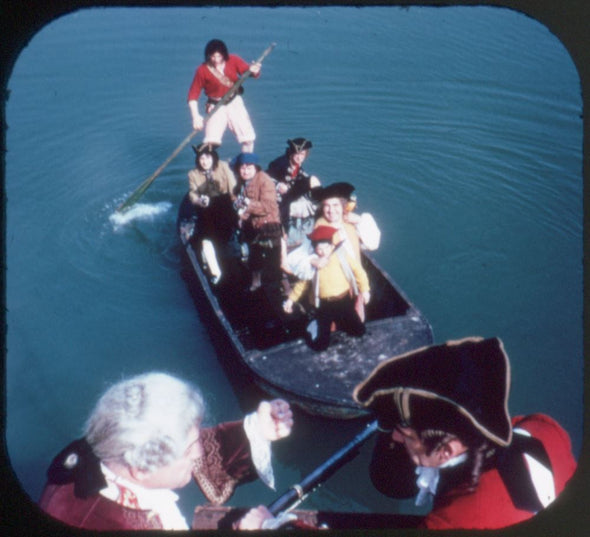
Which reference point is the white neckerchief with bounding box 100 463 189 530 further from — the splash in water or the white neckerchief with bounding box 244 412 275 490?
the splash in water

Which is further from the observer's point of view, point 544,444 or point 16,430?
point 16,430

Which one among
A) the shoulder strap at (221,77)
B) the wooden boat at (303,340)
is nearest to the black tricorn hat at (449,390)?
the wooden boat at (303,340)

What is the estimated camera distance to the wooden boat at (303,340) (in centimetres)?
380

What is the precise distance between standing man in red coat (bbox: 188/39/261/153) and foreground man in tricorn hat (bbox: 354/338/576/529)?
12.8 feet

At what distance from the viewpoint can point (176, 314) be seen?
5.59m

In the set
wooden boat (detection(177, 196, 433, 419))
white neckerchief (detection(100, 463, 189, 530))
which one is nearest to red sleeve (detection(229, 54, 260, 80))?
wooden boat (detection(177, 196, 433, 419))

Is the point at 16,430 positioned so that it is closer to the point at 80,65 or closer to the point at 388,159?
the point at 388,159

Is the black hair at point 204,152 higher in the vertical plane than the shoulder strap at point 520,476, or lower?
higher

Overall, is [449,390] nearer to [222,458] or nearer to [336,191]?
[222,458]

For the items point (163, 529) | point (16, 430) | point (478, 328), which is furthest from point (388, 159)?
point (163, 529)

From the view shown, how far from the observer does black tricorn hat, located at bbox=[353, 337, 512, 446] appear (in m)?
2.01

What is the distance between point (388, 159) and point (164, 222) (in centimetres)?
329

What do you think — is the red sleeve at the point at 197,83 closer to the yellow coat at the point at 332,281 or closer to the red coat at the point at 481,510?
the yellow coat at the point at 332,281

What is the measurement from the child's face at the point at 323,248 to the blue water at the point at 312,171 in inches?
55.5
